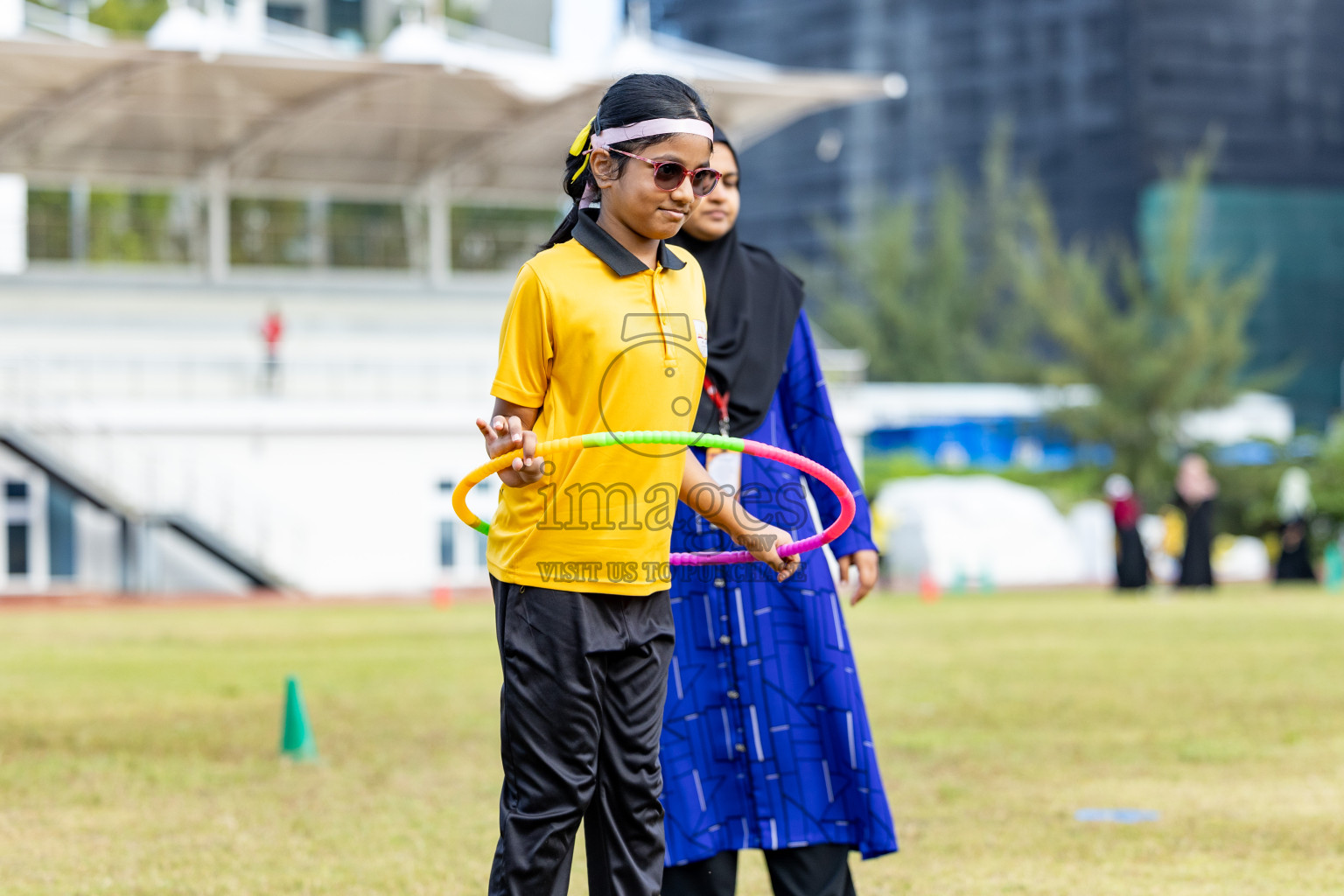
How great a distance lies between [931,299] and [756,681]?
5366cm

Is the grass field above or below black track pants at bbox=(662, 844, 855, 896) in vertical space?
below

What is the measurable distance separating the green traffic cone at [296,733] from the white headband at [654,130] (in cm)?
496

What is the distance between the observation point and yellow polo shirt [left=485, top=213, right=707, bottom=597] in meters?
3.25

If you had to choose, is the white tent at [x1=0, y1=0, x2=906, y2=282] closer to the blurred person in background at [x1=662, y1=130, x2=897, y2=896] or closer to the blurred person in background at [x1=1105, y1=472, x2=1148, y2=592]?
the blurred person in background at [x1=1105, y1=472, x2=1148, y2=592]

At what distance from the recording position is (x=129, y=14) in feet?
133

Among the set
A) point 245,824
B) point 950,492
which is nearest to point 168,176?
point 950,492

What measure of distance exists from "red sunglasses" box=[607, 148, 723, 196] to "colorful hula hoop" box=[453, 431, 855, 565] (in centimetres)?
49

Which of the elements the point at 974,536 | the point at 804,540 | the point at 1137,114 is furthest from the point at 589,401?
the point at 1137,114

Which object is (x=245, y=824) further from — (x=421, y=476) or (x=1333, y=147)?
(x=1333, y=147)

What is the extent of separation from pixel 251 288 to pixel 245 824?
1048 inches

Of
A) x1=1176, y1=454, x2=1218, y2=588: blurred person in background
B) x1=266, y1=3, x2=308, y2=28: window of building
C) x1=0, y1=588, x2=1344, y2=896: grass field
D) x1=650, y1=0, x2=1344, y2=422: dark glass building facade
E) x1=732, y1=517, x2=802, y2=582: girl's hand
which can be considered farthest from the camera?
x1=650, y1=0, x2=1344, y2=422: dark glass building facade

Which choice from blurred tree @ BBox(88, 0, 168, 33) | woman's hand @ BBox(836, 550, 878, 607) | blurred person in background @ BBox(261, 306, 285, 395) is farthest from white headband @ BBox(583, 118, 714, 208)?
blurred tree @ BBox(88, 0, 168, 33)

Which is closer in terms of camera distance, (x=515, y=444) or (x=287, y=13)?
(x=515, y=444)

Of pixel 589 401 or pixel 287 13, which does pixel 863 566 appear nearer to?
pixel 589 401
